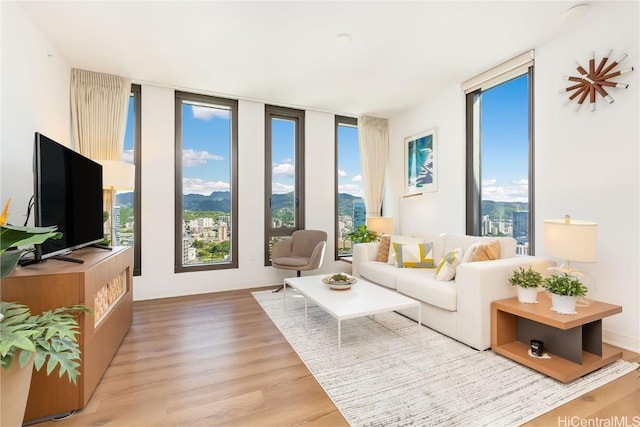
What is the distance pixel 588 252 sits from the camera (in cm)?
217

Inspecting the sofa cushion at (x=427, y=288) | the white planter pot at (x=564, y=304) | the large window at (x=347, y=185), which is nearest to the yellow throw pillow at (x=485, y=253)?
the sofa cushion at (x=427, y=288)

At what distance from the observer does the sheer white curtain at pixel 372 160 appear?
203 inches

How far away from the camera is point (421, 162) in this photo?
15.2 feet

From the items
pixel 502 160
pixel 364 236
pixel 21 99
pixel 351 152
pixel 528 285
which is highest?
pixel 351 152

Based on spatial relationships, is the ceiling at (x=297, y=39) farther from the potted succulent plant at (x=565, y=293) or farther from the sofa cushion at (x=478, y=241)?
the potted succulent plant at (x=565, y=293)

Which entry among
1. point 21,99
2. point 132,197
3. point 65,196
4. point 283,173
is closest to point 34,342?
point 65,196

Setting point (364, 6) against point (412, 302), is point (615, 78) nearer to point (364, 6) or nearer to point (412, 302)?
point (364, 6)

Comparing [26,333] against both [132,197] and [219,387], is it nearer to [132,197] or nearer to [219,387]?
[219,387]

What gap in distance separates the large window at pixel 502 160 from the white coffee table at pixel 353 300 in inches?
68.6

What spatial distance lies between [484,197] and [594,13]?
1.96 metres

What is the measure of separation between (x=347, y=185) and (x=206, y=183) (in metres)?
2.28

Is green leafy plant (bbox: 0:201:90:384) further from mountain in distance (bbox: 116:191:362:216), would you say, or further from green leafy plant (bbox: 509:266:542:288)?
mountain in distance (bbox: 116:191:362:216)

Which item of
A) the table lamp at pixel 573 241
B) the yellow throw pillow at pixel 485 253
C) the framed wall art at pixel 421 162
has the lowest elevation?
the yellow throw pillow at pixel 485 253

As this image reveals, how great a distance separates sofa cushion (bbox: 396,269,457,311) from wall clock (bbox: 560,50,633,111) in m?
1.97
